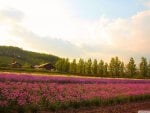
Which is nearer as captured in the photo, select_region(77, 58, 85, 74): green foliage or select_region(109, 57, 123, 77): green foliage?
select_region(109, 57, 123, 77): green foliage

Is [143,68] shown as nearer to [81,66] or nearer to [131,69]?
[131,69]

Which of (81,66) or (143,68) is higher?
(81,66)

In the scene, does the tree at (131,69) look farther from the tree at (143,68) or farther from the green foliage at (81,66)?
the green foliage at (81,66)

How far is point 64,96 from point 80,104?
1.09 meters

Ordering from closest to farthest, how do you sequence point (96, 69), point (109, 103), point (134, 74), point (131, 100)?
point (109, 103), point (131, 100), point (134, 74), point (96, 69)

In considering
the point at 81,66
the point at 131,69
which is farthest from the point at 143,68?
the point at 81,66

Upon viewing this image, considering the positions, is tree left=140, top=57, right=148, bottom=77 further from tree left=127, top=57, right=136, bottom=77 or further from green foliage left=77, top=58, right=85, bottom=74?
green foliage left=77, top=58, right=85, bottom=74

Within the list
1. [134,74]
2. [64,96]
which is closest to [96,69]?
[134,74]

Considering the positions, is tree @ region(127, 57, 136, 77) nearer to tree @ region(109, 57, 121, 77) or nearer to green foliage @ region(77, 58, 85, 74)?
tree @ region(109, 57, 121, 77)

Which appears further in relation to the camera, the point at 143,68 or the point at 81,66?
the point at 81,66

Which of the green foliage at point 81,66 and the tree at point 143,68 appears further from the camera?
the green foliage at point 81,66

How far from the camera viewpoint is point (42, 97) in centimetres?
1686

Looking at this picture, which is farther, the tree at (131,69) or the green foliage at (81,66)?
the green foliage at (81,66)

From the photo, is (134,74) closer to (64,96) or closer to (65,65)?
(65,65)
